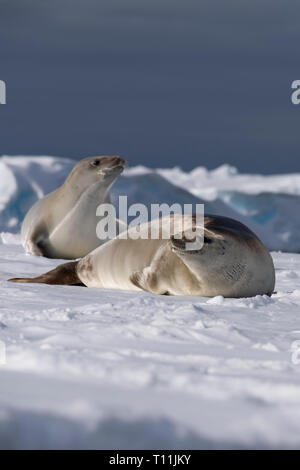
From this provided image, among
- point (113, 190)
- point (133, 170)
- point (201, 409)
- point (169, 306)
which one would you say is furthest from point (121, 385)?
point (133, 170)

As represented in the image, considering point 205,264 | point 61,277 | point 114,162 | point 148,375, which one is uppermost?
point 114,162

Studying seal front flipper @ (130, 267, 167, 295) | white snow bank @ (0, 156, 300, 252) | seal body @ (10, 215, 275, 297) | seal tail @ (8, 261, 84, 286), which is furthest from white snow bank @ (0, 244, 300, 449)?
white snow bank @ (0, 156, 300, 252)

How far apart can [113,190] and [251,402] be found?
17.5m

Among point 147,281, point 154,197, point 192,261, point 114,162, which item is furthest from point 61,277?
point 154,197

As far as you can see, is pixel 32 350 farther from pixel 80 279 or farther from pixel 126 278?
pixel 80 279

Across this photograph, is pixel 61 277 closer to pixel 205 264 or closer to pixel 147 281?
pixel 147 281

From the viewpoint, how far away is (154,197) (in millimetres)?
19672

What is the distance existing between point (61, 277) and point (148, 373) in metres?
2.61

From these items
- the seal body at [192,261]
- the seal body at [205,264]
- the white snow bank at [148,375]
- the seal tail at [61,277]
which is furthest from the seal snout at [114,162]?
the white snow bank at [148,375]

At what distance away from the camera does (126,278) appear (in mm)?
4277

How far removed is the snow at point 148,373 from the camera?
62.6 inches

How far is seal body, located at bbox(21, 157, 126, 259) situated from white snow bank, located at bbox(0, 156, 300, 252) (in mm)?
10533

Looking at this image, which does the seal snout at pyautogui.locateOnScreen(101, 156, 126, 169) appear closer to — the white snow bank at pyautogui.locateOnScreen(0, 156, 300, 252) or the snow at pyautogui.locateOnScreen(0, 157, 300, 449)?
the snow at pyautogui.locateOnScreen(0, 157, 300, 449)
